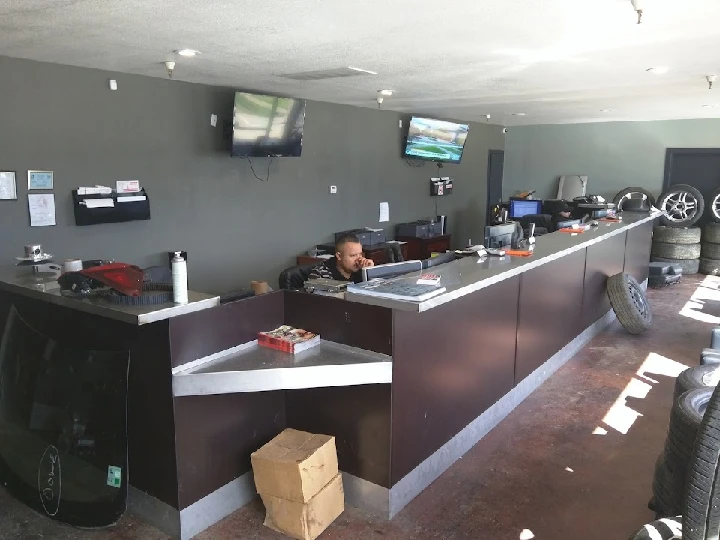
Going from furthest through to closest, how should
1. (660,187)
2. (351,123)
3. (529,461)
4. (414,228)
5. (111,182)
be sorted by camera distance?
1. (660,187)
2. (414,228)
3. (351,123)
4. (111,182)
5. (529,461)

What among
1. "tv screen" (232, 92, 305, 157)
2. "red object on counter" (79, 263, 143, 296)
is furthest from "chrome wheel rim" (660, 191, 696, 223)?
"red object on counter" (79, 263, 143, 296)

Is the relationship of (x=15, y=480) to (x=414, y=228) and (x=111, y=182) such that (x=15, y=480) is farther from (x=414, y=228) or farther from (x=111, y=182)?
(x=414, y=228)

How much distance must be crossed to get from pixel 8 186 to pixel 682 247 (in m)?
8.51

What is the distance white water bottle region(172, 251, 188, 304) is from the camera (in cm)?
237

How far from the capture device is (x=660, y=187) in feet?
31.1

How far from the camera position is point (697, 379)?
2975 mm

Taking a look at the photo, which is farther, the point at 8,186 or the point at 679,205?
the point at 679,205

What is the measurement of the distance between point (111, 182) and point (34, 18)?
1826 millimetres

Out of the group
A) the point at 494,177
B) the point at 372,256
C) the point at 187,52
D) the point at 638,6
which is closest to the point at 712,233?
the point at 494,177

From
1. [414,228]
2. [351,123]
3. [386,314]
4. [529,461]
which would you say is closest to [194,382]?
[386,314]

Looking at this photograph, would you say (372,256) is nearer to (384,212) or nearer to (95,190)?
(384,212)

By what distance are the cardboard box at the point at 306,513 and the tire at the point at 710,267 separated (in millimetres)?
7979

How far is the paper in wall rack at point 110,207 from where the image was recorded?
441 cm

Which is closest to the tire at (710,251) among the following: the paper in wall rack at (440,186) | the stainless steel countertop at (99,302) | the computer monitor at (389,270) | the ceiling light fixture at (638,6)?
the paper in wall rack at (440,186)
